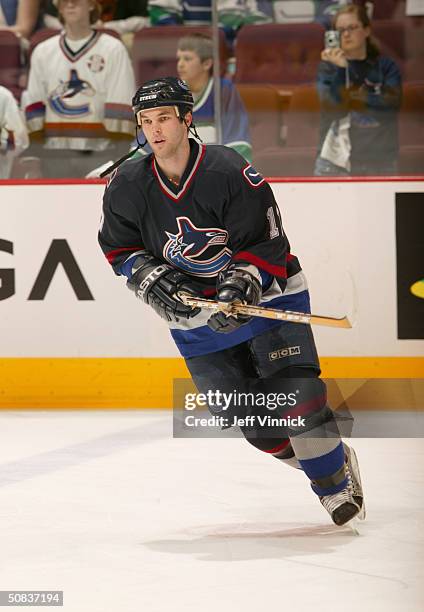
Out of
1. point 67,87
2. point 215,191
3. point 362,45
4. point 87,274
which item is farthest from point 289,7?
point 215,191

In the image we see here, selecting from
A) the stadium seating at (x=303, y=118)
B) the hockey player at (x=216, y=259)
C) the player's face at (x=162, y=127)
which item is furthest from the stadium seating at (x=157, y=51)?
the player's face at (x=162, y=127)

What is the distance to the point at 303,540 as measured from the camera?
295 centimetres

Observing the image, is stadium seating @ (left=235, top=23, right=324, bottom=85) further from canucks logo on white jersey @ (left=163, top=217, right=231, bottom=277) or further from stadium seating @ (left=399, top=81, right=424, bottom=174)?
canucks logo on white jersey @ (left=163, top=217, right=231, bottom=277)

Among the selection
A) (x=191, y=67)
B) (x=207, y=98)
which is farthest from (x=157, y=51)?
(x=207, y=98)

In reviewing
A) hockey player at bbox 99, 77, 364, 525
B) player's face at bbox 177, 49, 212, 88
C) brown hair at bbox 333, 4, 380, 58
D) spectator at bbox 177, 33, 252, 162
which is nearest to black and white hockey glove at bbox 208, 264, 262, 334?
hockey player at bbox 99, 77, 364, 525

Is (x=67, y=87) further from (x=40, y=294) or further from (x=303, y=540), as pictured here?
(x=303, y=540)

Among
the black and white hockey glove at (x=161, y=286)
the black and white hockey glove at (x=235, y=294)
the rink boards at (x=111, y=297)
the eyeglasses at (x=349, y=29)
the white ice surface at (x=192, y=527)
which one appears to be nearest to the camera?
the white ice surface at (x=192, y=527)

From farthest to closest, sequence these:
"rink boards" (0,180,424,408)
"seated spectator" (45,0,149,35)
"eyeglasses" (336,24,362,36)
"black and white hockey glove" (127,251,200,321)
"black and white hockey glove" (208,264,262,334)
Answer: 1. "seated spectator" (45,0,149,35)
2. "eyeglasses" (336,24,362,36)
3. "rink boards" (0,180,424,408)
4. "black and white hockey glove" (127,251,200,321)
5. "black and white hockey glove" (208,264,262,334)

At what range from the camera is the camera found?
4.93 meters

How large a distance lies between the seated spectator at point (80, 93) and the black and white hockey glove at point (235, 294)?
219cm

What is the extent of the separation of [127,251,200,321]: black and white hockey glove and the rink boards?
1880 mm

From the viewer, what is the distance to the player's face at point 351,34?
4.92 m

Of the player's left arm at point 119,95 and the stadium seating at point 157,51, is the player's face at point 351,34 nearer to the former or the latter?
the stadium seating at point 157,51

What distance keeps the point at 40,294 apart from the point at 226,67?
46.8 inches
